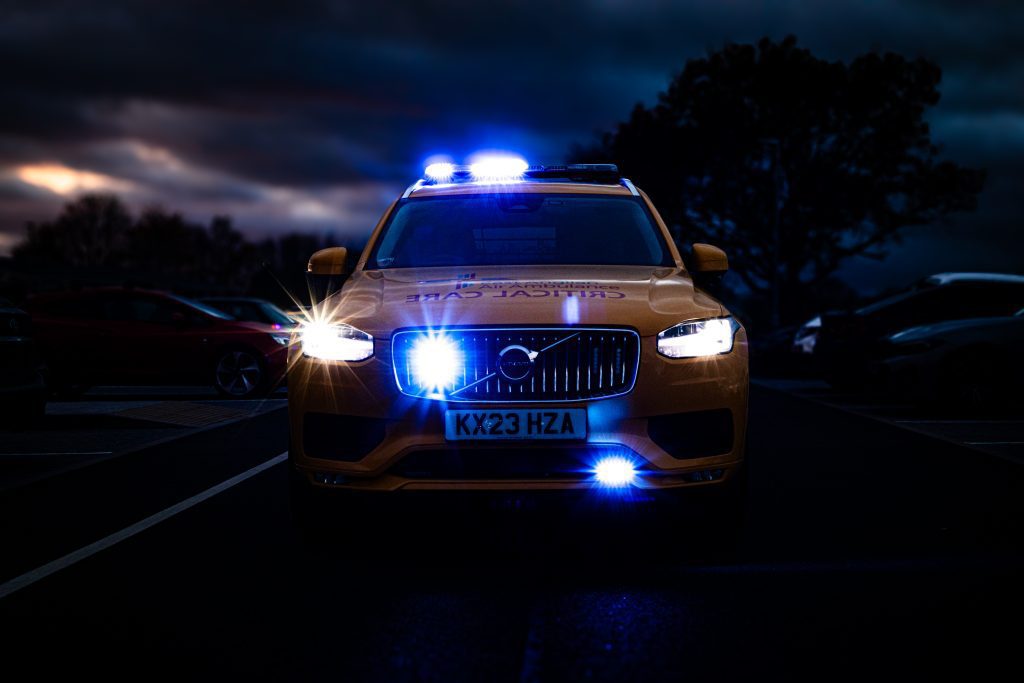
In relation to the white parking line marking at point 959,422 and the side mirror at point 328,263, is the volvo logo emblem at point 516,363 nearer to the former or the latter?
the side mirror at point 328,263

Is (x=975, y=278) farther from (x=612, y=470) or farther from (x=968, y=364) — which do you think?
(x=612, y=470)

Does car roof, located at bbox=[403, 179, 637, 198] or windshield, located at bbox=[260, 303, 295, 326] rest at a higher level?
car roof, located at bbox=[403, 179, 637, 198]

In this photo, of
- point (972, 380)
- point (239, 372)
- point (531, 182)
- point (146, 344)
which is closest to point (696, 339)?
point (531, 182)

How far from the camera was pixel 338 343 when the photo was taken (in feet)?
17.0

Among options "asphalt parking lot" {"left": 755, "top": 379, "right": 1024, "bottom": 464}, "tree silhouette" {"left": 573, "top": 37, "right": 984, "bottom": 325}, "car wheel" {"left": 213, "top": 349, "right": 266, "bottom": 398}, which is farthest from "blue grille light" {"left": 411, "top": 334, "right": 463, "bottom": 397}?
"tree silhouette" {"left": 573, "top": 37, "right": 984, "bottom": 325}

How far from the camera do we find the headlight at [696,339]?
5.08 meters

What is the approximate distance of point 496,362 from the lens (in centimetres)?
502

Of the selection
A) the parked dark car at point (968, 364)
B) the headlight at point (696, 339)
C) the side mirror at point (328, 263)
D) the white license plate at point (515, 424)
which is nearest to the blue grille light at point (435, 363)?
the white license plate at point (515, 424)

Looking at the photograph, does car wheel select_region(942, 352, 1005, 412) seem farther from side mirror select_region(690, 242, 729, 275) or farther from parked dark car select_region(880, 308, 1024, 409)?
side mirror select_region(690, 242, 729, 275)

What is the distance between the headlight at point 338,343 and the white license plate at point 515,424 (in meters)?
0.50

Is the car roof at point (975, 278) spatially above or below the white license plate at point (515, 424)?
above

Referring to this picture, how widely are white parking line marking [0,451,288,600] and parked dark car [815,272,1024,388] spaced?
9.40 m

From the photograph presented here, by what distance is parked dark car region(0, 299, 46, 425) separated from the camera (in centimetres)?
925

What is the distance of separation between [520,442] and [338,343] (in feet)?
3.16
